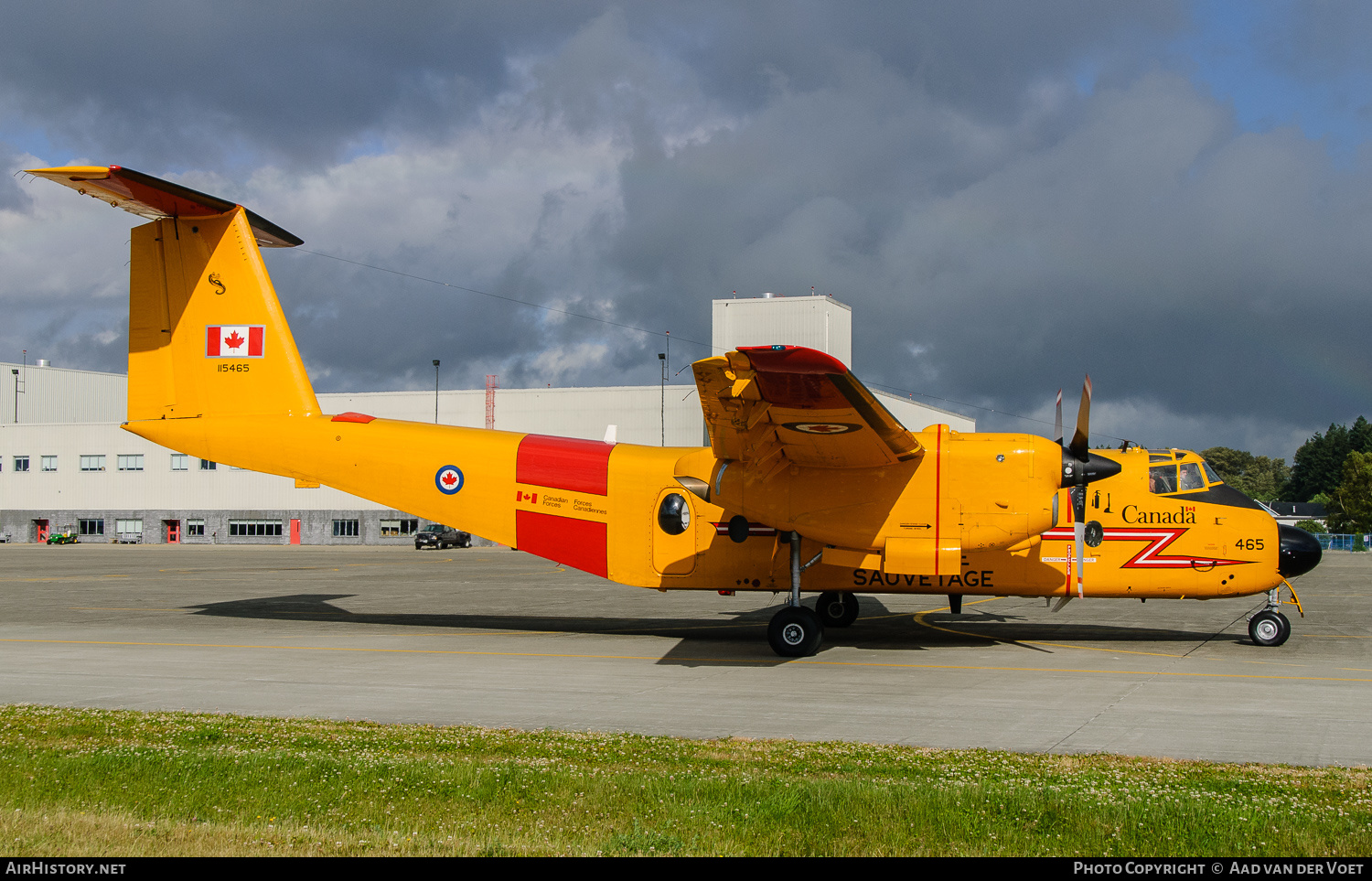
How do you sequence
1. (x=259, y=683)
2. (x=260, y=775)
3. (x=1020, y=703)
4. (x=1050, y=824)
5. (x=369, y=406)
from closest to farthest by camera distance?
(x=1050, y=824)
(x=260, y=775)
(x=1020, y=703)
(x=259, y=683)
(x=369, y=406)

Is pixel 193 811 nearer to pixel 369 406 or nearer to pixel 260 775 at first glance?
pixel 260 775

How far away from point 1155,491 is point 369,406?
2512 inches

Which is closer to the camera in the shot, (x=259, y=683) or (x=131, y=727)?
(x=131, y=727)

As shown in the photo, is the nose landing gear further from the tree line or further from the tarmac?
the tree line

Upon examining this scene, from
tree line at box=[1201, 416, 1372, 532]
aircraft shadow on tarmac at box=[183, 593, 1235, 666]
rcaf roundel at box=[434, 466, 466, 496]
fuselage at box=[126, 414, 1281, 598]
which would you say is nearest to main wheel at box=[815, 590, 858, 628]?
aircraft shadow on tarmac at box=[183, 593, 1235, 666]

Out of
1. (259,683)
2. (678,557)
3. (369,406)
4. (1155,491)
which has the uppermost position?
(369,406)

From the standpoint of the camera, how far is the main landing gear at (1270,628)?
54.4 feet

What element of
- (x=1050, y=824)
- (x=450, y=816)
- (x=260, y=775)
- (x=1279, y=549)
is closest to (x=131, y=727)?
(x=260, y=775)

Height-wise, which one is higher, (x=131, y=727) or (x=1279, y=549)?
(x=1279, y=549)

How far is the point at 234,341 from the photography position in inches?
765

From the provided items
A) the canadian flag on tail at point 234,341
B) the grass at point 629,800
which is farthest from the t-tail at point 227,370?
the grass at point 629,800

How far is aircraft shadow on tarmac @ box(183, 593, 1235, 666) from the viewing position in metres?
16.9

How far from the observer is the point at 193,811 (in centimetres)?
705

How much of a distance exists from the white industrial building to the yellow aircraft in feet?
156
